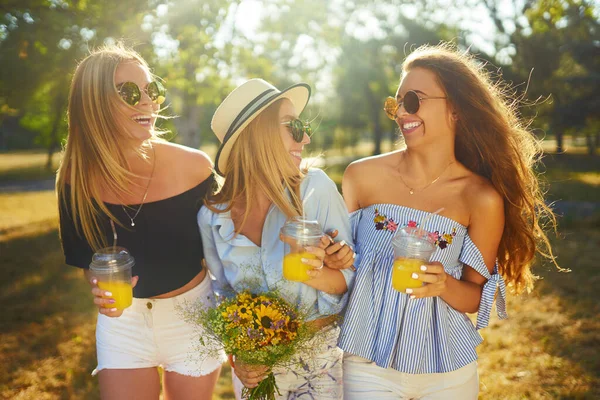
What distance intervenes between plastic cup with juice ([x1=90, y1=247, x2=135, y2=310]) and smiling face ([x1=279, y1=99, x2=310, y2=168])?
1129mm

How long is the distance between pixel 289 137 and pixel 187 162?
79 centimetres

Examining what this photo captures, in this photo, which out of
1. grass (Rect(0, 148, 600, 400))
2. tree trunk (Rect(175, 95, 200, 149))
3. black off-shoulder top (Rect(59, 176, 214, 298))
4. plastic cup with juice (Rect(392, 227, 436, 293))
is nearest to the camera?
plastic cup with juice (Rect(392, 227, 436, 293))

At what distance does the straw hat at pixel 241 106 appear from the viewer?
2863mm

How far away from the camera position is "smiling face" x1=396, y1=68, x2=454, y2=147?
9.84 ft

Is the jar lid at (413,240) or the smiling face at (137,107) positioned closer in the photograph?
the jar lid at (413,240)

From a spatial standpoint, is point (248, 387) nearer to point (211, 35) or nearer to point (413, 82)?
point (413, 82)

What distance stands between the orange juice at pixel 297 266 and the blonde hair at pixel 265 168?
0.38m

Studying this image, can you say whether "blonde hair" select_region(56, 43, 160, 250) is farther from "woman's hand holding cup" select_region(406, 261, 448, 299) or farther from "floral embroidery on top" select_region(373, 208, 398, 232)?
"woman's hand holding cup" select_region(406, 261, 448, 299)

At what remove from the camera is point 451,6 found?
27.3 meters

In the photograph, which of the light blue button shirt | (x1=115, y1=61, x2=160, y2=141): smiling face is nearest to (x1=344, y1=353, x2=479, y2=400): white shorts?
the light blue button shirt

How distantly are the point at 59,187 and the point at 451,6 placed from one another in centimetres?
2812

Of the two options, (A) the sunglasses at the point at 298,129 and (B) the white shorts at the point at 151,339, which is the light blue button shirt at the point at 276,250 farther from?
(B) the white shorts at the point at 151,339

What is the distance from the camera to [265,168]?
2.90 metres

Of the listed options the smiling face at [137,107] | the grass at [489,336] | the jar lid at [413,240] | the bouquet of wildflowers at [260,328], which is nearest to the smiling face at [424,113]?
the jar lid at [413,240]
